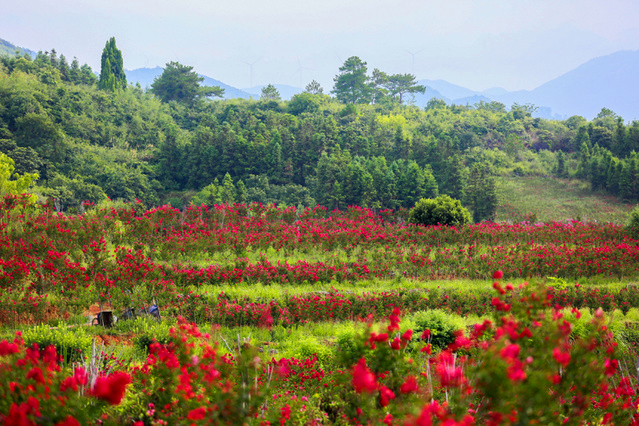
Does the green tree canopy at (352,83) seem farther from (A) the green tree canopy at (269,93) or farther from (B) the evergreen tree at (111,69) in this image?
(B) the evergreen tree at (111,69)

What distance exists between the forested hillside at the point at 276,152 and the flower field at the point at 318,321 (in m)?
8.06

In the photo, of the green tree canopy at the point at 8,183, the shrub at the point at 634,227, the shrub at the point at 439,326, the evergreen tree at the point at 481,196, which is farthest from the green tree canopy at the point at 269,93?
the shrub at the point at 439,326

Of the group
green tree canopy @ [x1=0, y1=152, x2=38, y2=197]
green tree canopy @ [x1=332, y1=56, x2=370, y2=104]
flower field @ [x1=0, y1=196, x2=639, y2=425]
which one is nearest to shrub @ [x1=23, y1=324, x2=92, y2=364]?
flower field @ [x1=0, y1=196, x2=639, y2=425]

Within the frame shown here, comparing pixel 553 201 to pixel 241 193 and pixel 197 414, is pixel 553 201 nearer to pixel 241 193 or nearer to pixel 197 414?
pixel 241 193

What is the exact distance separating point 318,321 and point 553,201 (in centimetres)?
2036

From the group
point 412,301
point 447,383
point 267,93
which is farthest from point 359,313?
point 267,93

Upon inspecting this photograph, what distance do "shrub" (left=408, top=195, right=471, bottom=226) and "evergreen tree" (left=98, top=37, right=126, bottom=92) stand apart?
3317 centimetres

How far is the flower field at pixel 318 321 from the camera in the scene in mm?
2115

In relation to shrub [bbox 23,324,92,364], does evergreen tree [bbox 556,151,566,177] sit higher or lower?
higher

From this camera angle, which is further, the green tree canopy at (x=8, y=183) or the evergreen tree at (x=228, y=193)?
the evergreen tree at (x=228, y=193)

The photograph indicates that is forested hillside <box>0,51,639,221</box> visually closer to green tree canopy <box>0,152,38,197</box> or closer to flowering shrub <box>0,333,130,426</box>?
green tree canopy <box>0,152,38,197</box>

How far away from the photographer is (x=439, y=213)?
40.7ft

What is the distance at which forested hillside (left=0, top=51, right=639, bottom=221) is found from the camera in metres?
21.2

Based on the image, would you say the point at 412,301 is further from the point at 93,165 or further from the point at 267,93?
the point at 267,93
